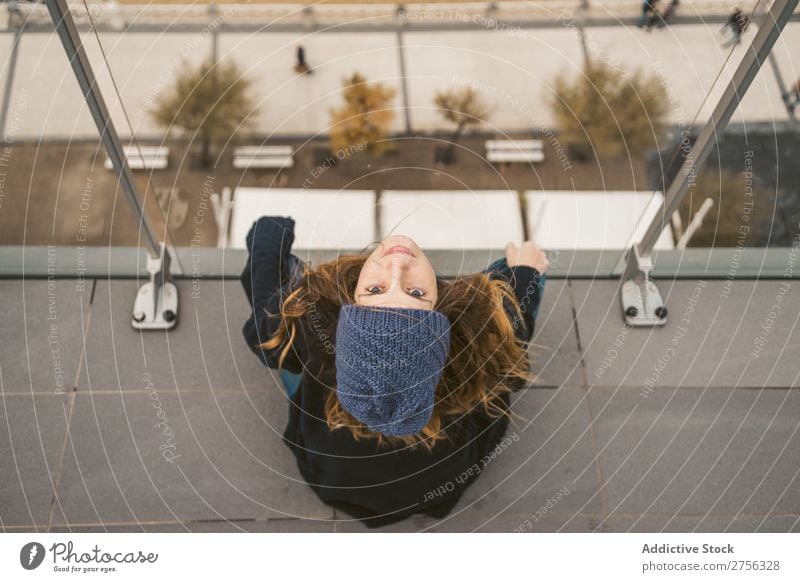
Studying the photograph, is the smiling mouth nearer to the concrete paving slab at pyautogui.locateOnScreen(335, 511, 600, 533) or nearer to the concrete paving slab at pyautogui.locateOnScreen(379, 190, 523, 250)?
the concrete paving slab at pyautogui.locateOnScreen(335, 511, 600, 533)

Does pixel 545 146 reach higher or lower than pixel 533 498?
higher

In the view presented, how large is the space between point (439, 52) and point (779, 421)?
4.96ft

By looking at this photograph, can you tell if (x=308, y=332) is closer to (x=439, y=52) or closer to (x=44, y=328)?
(x=44, y=328)

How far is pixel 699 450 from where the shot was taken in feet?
6.32

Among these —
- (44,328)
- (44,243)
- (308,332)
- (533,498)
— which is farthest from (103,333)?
(533,498)

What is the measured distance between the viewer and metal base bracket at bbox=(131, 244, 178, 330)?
2025mm

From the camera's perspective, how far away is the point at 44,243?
2.17 metres

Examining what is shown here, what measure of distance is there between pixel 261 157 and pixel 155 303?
60 cm

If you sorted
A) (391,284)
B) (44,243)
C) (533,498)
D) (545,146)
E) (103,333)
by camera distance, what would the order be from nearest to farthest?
(391,284) → (533,498) → (103,333) → (44,243) → (545,146)

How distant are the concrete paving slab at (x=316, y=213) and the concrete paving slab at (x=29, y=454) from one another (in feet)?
2.14

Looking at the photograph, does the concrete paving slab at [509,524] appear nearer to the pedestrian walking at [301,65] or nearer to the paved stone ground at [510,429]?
the paved stone ground at [510,429]

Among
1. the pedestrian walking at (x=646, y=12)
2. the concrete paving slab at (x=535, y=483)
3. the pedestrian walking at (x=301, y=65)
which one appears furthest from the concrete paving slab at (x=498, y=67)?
the concrete paving slab at (x=535, y=483)

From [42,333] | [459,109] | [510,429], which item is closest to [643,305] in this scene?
[510,429]

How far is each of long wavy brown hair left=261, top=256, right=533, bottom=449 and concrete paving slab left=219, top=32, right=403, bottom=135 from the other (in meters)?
0.93
